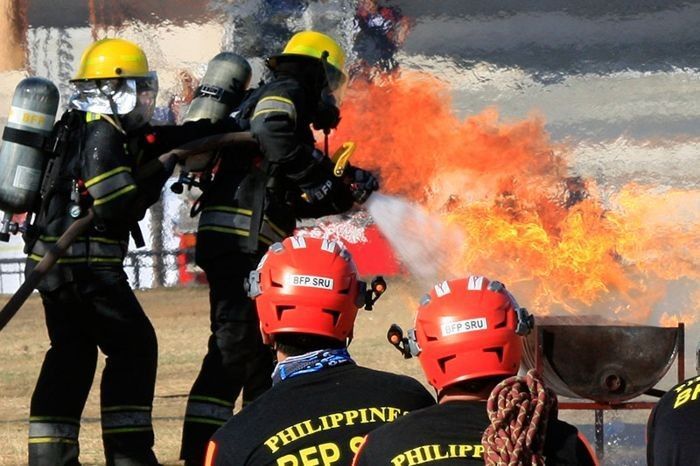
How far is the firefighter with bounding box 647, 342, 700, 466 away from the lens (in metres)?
3.21

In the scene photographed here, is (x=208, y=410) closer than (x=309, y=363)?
No

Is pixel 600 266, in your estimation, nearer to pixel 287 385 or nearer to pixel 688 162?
pixel 688 162

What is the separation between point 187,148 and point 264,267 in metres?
2.35

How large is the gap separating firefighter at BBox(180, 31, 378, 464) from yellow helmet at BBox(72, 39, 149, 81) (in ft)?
1.87

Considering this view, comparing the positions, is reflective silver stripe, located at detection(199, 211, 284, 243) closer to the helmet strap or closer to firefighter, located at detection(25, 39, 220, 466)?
firefighter, located at detection(25, 39, 220, 466)

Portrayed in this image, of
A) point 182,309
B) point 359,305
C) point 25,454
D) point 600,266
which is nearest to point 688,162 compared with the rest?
point 600,266

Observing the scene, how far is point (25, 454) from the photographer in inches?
283

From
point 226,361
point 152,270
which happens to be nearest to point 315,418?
point 226,361

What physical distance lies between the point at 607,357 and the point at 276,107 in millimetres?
1964

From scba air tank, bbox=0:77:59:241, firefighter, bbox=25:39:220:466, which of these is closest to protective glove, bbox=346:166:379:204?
firefighter, bbox=25:39:220:466

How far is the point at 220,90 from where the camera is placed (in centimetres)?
671

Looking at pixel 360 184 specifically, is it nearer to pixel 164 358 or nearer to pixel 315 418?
pixel 315 418

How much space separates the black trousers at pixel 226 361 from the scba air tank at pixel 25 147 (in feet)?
2.92

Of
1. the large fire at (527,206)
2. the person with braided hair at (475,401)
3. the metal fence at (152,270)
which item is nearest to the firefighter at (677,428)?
the person with braided hair at (475,401)
